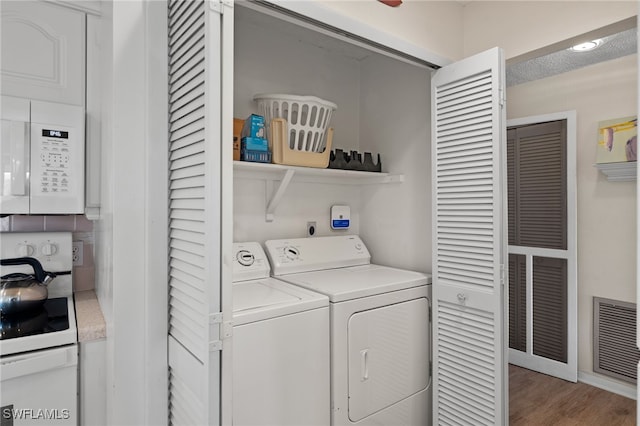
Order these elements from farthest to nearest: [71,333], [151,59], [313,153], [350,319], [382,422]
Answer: [313,153] → [382,422] → [350,319] → [71,333] → [151,59]

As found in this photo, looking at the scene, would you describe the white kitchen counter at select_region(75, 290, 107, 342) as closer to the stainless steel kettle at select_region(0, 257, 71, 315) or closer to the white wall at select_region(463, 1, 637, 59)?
the stainless steel kettle at select_region(0, 257, 71, 315)

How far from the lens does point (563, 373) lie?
2.95m

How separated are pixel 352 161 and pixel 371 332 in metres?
1.07

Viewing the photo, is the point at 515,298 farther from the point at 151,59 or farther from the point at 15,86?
the point at 15,86

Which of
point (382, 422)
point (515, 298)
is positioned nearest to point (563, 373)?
point (515, 298)

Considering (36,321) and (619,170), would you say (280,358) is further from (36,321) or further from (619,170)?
(619,170)

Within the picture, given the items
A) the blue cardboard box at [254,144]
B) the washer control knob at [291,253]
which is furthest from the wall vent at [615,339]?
the blue cardboard box at [254,144]

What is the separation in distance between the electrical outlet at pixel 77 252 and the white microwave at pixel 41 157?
1.26 feet

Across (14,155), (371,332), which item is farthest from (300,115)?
(14,155)

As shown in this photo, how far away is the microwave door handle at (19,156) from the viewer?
180cm

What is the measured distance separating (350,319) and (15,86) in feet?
6.35

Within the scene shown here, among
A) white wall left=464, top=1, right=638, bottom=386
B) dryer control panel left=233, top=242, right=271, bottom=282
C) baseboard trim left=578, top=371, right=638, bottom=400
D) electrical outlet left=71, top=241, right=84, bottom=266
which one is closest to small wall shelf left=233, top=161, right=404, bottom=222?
dryer control panel left=233, top=242, right=271, bottom=282

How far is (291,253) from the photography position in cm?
225

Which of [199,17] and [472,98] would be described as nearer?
[199,17]
